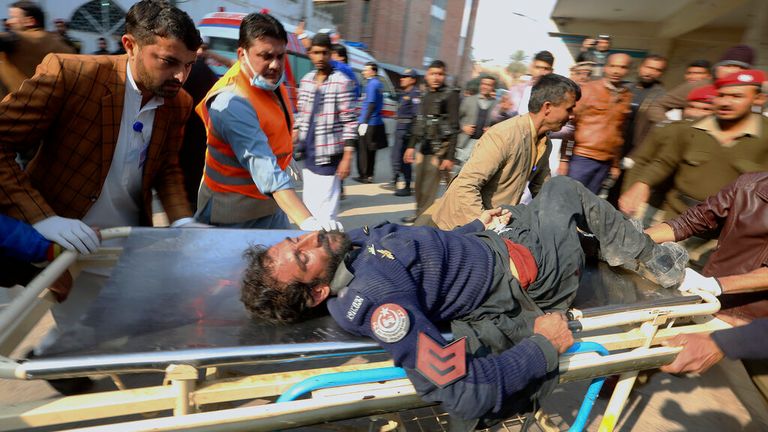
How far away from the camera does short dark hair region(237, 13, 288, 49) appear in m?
2.03

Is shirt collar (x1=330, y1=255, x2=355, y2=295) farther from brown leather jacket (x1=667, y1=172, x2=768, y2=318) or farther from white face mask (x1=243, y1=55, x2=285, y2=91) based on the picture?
brown leather jacket (x1=667, y1=172, x2=768, y2=318)

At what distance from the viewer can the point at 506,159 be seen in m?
2.59

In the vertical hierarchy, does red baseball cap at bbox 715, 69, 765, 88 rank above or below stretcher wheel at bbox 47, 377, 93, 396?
above

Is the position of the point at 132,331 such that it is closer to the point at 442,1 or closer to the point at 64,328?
the point at 64,328

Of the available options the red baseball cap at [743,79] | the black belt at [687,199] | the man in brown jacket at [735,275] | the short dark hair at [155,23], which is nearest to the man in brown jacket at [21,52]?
the short dark hair at [155,23]

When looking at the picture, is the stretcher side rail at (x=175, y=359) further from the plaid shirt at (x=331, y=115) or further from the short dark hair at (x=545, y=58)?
the short dark hair at (x=545, y=58)

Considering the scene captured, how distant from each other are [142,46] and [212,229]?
841 mm

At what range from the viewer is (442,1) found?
30703 millimetres

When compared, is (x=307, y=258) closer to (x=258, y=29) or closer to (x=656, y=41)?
(x=258, y=29)

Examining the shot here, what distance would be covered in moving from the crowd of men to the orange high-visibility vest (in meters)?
0.01

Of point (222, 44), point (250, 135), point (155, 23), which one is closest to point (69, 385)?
point (250, 135)

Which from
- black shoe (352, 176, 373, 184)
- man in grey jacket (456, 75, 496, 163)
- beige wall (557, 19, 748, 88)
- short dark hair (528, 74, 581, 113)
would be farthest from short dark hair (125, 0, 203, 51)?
beige wall (557, 19, 748, 88)

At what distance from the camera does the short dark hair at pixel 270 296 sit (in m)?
1.66

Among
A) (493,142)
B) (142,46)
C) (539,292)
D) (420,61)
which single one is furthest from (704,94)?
(420,61)
